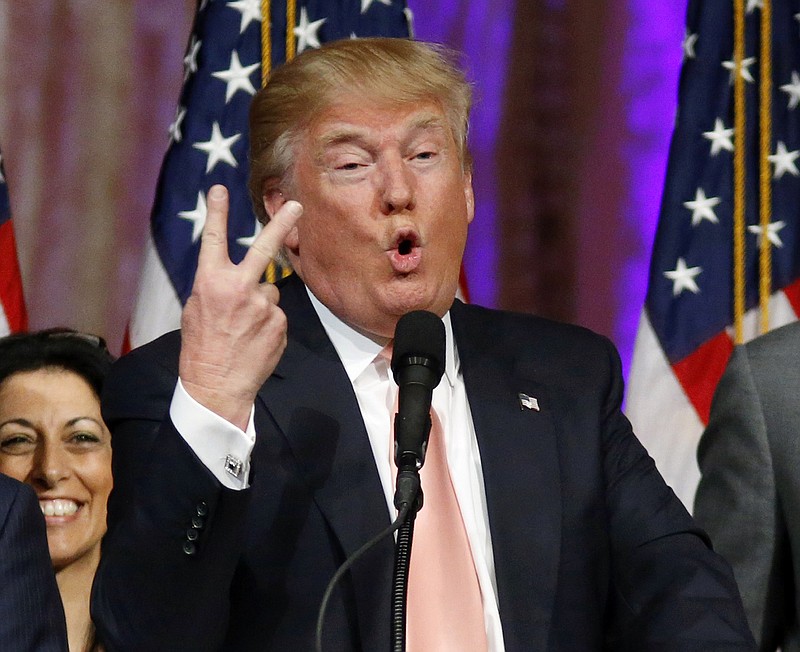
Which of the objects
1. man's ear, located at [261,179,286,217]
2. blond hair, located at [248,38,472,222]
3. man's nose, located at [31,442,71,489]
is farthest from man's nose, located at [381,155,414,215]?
man's nose, located at [31,442,71,489]

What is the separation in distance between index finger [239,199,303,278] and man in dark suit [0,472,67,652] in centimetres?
40

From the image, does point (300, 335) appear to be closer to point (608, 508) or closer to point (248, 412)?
point (248, 412)

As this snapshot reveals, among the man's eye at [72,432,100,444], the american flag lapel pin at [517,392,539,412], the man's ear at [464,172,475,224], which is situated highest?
the man's ear at [464,172,475,224]

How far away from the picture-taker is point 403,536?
1.53 metres

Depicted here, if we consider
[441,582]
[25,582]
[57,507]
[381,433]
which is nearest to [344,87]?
[381,433]

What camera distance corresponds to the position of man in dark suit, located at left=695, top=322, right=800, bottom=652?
204 centimetres

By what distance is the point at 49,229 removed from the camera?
289 cm

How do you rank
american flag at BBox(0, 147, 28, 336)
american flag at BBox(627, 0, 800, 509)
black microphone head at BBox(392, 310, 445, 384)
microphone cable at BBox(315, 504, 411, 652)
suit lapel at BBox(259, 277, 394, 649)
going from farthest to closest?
american flag at BBox(627, 0, 800, 509)
american flag at BBox(0, 147, 28, 336)
suit lapel at BBox(259, 277, 394, 649)
black microphone head at BBox(392, 310, 445, 384)
microphone cable at BBox(315, 504, 411, 652)

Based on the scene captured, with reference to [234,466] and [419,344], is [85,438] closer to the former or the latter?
[234,466]

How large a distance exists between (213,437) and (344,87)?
643mm

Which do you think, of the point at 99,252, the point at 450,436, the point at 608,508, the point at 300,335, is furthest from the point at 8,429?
the point at 608,508

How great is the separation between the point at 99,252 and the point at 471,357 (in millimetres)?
1112

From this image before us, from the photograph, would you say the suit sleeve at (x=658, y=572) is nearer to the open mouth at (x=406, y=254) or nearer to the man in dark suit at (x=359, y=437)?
the man in dark suit at (x=359, y=437)

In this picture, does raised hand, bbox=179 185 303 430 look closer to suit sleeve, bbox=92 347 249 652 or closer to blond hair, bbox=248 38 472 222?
suit sleeve, bbox=92 347 249 652
